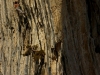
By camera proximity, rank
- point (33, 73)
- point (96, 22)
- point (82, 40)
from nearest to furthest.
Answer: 1. point (33, 73)
2. point (82, 40)
3. point (96, 22)

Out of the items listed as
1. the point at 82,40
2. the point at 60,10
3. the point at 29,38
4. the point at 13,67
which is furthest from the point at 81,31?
the point at 13,67

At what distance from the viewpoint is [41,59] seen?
10.7ft

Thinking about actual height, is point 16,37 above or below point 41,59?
above

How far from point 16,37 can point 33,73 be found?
1.34ft

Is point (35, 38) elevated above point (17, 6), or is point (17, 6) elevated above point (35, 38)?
point (17, 6)

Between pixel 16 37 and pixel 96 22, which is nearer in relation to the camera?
pixel 16 37

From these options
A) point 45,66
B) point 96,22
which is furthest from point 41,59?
point 96,22

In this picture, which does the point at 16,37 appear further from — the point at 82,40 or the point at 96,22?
the point at 96,22

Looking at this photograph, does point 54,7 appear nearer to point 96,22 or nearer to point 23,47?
point 23,47

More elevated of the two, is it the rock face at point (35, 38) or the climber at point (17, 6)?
the climber at point (17, 6)

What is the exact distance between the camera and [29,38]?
3299mm

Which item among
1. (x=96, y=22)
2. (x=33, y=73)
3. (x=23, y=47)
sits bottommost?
(x=33, y=73)

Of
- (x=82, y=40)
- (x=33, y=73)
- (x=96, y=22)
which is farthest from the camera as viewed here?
(x=96, y=22)

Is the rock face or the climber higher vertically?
the climber
